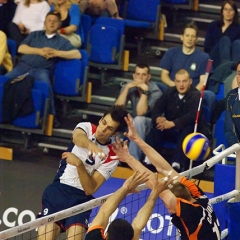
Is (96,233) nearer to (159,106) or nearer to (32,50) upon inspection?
(159,106)

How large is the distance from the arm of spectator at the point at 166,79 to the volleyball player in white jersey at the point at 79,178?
3.08 metres

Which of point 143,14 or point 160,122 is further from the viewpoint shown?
point 143,14

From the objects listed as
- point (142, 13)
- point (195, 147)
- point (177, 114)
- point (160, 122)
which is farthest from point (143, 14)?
point (195, 147)

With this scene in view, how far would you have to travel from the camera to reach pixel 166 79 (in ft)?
31.4

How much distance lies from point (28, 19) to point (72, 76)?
1.49m

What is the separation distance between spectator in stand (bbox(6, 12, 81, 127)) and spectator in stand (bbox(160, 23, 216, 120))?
48.3 inches

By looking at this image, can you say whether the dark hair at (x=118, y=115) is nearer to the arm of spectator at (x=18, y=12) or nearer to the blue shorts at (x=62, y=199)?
the blue shorts at (x=62, y=199)

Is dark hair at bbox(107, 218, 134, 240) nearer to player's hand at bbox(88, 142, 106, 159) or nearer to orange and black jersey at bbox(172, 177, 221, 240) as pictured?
orange and black jersey at bbox(172, 177, 221, 240)

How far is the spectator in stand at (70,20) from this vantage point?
33.9ft

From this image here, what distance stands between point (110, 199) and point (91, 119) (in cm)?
487

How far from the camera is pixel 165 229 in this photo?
7.68 meters

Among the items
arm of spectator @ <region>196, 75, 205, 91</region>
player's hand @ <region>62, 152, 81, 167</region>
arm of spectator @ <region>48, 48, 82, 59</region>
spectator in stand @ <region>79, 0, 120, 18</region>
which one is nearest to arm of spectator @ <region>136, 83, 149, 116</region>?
arm of spectator @ <region>196, 75, 205, 91</region>

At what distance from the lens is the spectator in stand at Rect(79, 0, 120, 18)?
10.7m

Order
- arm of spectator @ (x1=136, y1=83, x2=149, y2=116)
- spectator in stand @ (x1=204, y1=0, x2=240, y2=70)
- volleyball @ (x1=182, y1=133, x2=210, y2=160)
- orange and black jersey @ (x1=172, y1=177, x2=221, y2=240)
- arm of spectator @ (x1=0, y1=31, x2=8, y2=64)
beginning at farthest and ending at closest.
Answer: arm of spectator @ (x1=0, y1=31, x2=8, y2=64)
spectator in stand @ (x1=204, y1=0, x2=240, y2=70)
arm of spectator @ (x1=136, y1=83, x2=149, y2=116)
volleyball @ (x1=182, y1=133, x2=210, y2=160)
orange and black jersey @ (x1=172, y1=177, x2=221, y2=240)
